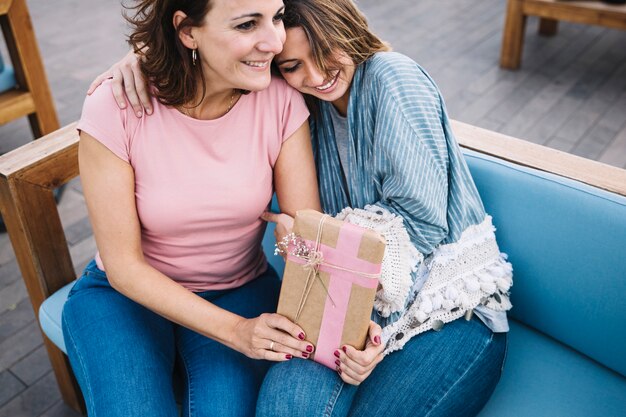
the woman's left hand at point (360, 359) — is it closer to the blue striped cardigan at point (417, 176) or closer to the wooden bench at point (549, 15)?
the blue striped cardigan at point (417, 176)

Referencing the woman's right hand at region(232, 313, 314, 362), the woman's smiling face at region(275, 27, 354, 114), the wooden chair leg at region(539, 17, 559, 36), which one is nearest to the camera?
the woman's right hand at region(232, 313, 314, 362)

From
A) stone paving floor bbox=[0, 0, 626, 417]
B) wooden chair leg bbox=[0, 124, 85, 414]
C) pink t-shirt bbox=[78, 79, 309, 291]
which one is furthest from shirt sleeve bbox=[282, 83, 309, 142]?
stone paving floor bbox=[0, 0, 626, 417]

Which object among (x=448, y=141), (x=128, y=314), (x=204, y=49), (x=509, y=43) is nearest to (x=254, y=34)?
(x=204, y=49)

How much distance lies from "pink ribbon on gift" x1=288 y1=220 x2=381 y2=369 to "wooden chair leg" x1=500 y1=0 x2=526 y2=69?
3136mm

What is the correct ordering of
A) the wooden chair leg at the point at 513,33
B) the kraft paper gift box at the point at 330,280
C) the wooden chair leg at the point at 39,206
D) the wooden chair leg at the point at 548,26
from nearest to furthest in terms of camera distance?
1. the kraft paper gift box at the point at 330,280
2. the wooden chair leg at the point at 39,206
3. the wooden chair leg at the point at 513,33
4. the wooden chair leg at the point at 548,26

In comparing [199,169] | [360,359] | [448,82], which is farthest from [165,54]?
[448,82]

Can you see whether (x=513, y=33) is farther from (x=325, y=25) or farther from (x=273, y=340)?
(x=273, y=340)

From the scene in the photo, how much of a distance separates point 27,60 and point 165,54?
1.70 metres

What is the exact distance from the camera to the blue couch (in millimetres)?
1340

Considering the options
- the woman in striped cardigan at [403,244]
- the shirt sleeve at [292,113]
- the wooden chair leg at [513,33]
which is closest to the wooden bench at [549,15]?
the wooden chair leg at [513,33]

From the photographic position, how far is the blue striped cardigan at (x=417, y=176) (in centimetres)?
130

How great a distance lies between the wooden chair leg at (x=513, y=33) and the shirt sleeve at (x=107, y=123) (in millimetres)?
3126

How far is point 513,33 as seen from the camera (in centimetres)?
379

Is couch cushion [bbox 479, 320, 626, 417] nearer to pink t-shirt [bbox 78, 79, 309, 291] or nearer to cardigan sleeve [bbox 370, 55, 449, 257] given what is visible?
cardigan sleeve [bbox 370, 55, 449, 257]
